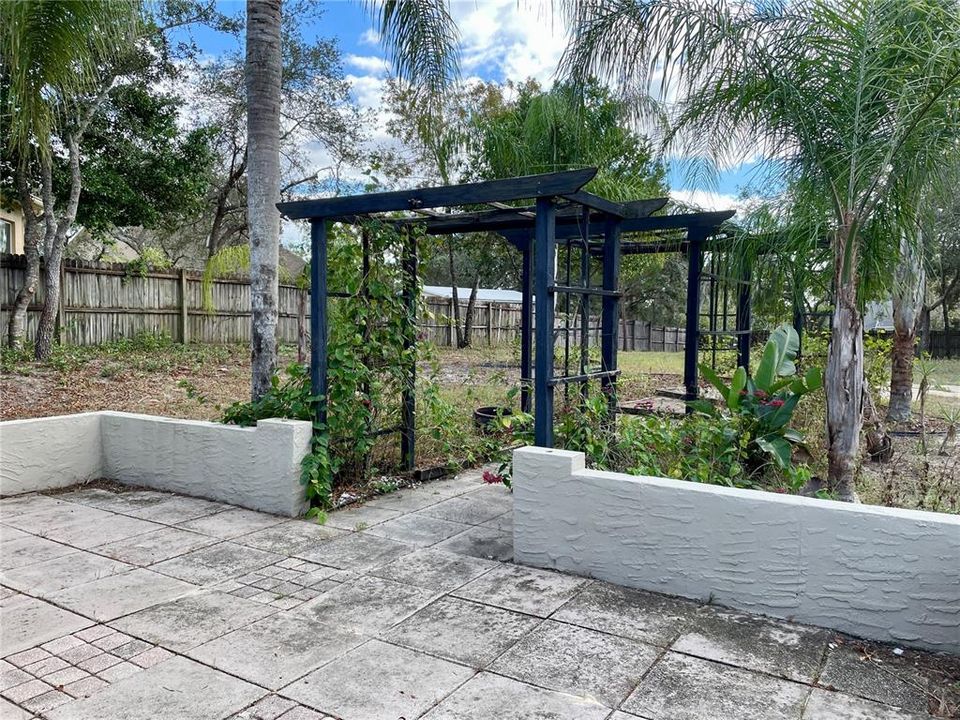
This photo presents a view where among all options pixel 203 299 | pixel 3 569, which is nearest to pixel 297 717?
pixel 3 569

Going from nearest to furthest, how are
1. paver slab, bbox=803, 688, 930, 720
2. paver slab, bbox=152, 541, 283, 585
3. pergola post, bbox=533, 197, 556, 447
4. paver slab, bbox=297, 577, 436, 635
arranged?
paver slab, bbox=803, 688, 930, 720, paver slab, bbox=297, 577, 436, 635, paver slab, bbox=152, 541, 283, 585, pergola post, bbox=533, 197, 556, 447

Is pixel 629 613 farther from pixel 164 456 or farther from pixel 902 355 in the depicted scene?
pixel 902 355

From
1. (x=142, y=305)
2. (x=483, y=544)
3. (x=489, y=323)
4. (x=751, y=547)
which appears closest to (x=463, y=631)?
(x=483, y=544)

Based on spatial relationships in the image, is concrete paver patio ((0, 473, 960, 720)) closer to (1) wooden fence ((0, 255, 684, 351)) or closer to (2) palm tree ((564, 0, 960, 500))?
(2) palm tree ((564, 0, 960, 500))

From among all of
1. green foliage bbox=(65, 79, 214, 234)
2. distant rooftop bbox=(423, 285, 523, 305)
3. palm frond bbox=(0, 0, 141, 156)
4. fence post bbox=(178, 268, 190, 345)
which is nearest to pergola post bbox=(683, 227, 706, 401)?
palm frond bbox=(0, 0, 141, 156)

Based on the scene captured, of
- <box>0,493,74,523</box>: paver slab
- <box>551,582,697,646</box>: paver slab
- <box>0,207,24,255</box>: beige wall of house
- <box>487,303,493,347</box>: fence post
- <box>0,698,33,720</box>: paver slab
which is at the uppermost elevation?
<box>0,207,24,255</box>: beige wall of house

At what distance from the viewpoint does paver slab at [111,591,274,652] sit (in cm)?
282

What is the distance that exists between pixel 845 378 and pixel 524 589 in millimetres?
2283

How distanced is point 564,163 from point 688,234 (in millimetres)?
3443

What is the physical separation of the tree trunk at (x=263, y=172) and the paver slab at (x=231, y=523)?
3.57 feet

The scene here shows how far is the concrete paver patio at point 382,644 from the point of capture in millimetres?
2322

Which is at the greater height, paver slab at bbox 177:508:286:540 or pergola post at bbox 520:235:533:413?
pergola post at bbox 520:235:533:413

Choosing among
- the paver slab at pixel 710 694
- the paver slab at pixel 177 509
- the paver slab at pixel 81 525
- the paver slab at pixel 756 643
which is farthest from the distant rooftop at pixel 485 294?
the paver slab at pixel 710 694

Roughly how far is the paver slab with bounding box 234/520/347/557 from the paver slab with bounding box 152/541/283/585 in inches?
2.9
